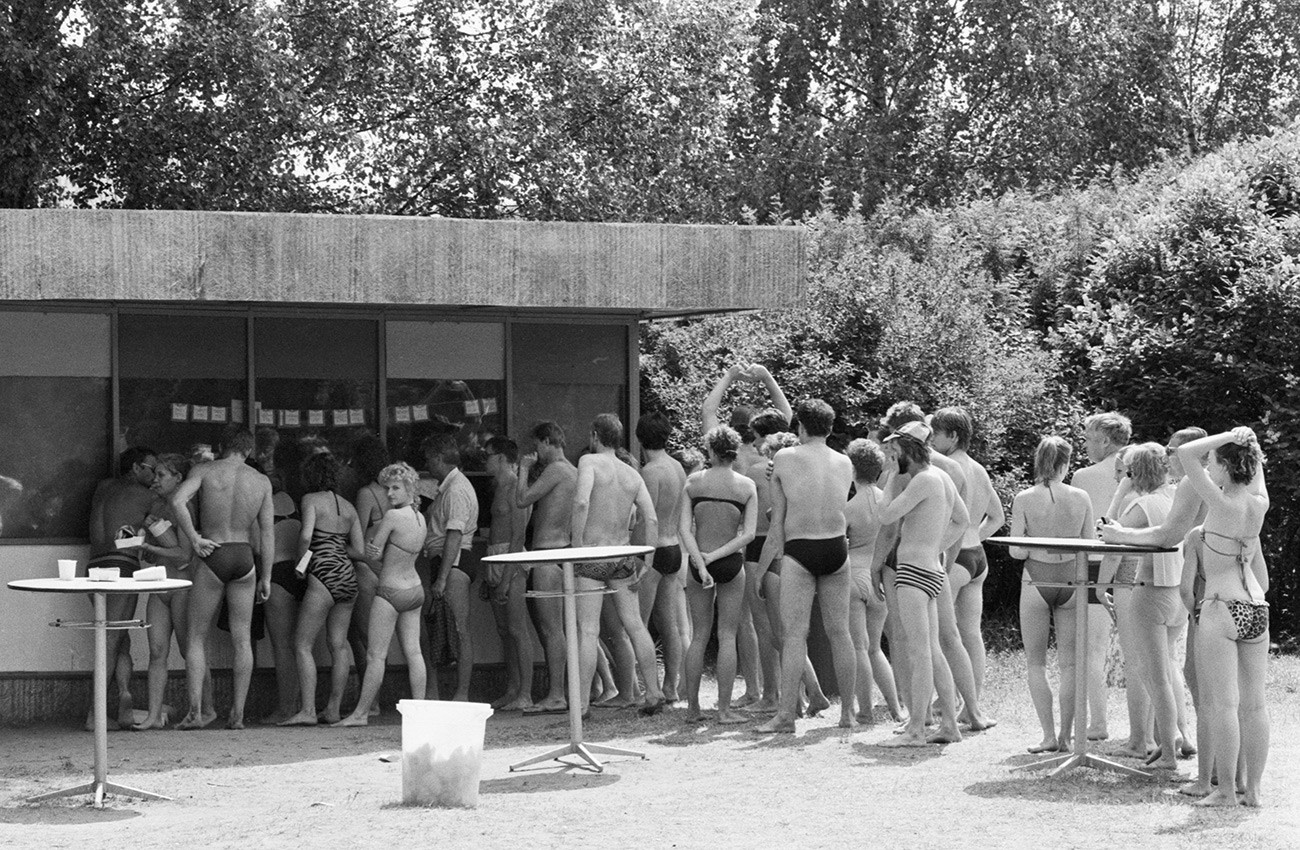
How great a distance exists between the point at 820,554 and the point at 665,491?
138 centimetres

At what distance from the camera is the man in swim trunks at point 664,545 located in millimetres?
10711

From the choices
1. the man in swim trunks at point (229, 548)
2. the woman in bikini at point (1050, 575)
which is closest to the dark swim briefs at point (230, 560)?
the man in swim trunks at point (229, 548)

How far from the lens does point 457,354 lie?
11.9 metres

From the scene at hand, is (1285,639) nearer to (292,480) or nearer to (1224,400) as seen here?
(1224,400)

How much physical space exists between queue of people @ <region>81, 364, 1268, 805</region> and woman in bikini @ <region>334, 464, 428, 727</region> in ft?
0.04

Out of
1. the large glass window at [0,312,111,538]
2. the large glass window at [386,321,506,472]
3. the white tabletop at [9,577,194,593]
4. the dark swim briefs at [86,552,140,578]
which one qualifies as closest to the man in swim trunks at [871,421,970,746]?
the large glass window at [386,321,506,472]

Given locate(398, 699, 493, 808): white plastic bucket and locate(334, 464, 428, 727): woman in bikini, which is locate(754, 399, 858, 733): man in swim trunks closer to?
locate(334, 464, 428, 727): woman in bikini

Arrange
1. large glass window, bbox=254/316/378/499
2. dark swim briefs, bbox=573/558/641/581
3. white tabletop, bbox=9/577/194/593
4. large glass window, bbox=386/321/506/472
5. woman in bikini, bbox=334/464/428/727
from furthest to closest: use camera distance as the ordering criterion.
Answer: large glass window, bbox=386/321/506/472 → large glass window, bbox=254/316/378/499 → woman in bikini, bbox=334/464/428/727 → dark swim briefs, bbox=573/558/641/581 → white tabletop, bbox=9/577/194/593

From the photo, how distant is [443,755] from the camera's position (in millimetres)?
7695

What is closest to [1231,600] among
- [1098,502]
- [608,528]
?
[1098,502]

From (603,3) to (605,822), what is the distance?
16241 mm

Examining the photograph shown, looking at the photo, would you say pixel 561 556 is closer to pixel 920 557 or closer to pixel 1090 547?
pixel 920 557

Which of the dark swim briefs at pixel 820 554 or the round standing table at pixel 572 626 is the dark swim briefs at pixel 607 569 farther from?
the round standing table at pixel 572 626

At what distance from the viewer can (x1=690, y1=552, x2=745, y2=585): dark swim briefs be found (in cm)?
1027
